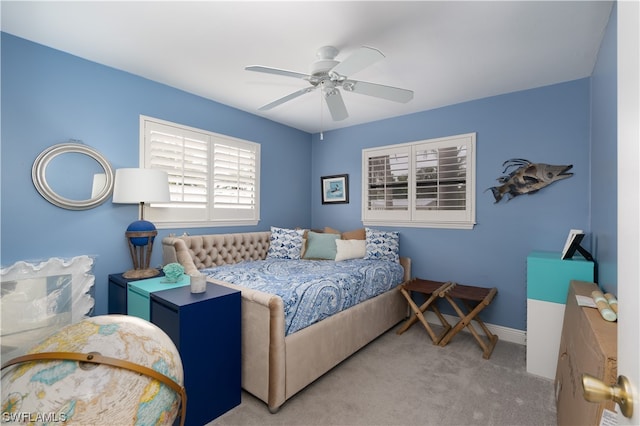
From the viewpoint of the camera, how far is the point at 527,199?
2998 mm

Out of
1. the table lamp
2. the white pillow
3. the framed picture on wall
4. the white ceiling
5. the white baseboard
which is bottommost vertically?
the white baseboard

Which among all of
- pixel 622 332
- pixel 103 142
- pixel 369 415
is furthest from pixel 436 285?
pixel 103 142

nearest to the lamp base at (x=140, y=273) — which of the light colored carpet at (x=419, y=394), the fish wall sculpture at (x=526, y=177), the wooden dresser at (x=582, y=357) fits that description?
the light colored carpet at (x=419, y=394)

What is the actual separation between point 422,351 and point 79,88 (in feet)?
12.6

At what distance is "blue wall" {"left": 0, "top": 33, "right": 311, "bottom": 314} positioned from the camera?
2.12m

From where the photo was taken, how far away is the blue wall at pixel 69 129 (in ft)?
6.94

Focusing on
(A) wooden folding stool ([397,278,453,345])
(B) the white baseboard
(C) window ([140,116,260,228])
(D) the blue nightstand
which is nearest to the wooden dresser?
(B) the white baseboard

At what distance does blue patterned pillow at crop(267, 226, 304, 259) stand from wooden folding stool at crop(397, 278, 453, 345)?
135 cm

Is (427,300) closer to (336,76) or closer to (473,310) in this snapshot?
(473,310)

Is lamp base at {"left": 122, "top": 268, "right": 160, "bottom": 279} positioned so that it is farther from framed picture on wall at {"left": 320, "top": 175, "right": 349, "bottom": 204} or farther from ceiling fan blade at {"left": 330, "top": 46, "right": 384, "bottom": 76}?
framed picture on wall at {"left": 320, "top": 175, "right": 349, "bottom": 204}

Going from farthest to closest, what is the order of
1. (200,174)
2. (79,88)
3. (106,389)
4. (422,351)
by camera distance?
(200,174) < (422,351) < (79,88) < (106,389)

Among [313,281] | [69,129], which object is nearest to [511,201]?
[313,281]

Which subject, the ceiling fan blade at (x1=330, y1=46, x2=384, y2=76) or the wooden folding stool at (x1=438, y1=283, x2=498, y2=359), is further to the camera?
the wooden folding stool at (x1=438, y1=283, x2=498, y2=359)

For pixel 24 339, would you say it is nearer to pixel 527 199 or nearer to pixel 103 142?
pixel 103 142
